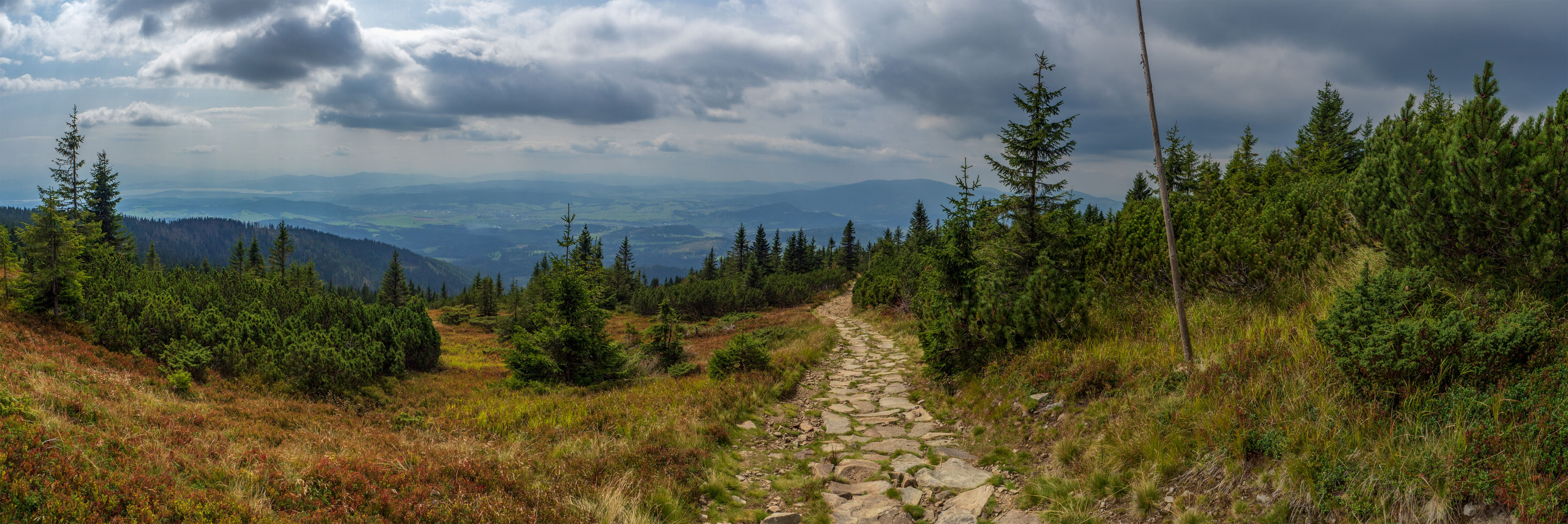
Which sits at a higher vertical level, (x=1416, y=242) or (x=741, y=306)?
(x=1416, y=242)

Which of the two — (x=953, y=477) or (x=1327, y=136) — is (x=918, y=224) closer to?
(x=1327, y=136)

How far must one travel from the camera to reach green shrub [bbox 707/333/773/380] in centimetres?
1215

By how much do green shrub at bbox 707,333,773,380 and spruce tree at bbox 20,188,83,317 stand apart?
15.9 meters

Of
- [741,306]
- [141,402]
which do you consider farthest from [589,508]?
[741,306]

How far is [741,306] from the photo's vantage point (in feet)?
162

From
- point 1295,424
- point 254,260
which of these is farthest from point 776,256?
point 1295,424

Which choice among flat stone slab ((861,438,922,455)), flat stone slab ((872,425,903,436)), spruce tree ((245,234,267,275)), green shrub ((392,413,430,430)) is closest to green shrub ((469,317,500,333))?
spruce tree ((245,234,267,275))

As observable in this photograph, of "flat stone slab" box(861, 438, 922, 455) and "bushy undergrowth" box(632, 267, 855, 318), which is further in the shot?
"bushy undergrowth" box(632, 267, 855, 318)

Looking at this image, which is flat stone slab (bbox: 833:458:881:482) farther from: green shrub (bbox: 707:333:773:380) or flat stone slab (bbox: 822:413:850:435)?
green shrub (bbox: 707:333:773:380)

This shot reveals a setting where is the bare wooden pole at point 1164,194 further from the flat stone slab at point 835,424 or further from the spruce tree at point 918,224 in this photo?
the spruce tree at point 918,224

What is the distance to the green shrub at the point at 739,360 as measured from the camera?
12148 millimetres

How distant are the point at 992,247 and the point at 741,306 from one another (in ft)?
125

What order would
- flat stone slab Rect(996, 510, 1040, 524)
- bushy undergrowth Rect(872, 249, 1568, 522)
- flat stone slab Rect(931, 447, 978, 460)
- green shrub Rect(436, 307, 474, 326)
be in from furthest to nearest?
green shrub Rect(436, 307, 474, 326), flat stone slab Rect(931, 447, 978, 460), flat stone slab Rect(996, 510, 1040, 524), bushy undergrowth Rect(872, 249, 1568, 522)

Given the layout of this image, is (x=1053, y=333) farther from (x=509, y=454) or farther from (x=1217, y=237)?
(x=509, y=454)
